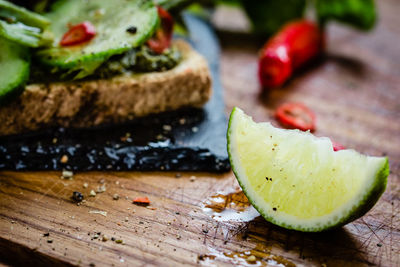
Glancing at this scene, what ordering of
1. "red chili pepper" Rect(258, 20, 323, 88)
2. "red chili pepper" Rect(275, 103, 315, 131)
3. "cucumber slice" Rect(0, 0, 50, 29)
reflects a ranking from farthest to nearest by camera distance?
"red chili pepper" Rect(258, 20, 323, 88)
"red chili pepper" Rect(275, 103, 315, 131)
"cucumber slice" Rect(0, 0, 50, 29)

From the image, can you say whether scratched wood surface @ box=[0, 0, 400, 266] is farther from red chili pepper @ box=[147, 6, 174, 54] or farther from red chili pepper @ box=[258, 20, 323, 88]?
red chili pepper @ box=[147, 6, 174, 54]

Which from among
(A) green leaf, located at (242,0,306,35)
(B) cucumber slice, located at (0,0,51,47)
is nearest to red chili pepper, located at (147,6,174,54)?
(B) cucumber slice, located at (0,0,51,47)

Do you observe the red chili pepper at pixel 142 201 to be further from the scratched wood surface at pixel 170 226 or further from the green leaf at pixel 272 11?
the green leaf at pixel 272 11

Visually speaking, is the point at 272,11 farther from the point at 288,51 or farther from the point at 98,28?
the point at 98,28

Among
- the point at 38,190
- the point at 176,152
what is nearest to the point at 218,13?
the point at 176,152

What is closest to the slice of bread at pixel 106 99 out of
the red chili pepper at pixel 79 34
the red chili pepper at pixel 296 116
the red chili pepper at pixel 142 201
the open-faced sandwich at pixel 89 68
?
the open-faced sandwich at pixel 89 68

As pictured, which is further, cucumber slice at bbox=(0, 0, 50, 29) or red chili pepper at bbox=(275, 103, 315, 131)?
red chili pepper at bbox=(275, 103, 315, 131)

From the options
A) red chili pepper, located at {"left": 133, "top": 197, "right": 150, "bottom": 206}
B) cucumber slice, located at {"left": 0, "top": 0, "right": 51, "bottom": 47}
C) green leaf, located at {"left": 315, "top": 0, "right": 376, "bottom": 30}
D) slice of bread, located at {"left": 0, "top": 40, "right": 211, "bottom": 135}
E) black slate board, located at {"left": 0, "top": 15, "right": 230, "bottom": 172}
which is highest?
green leaf, located at {"left": 315, "top": 0, "right": 376, "bottom": 30}

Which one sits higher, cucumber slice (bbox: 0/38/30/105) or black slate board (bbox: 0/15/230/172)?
cucumber slice (bbox: 0/38/30/105)
